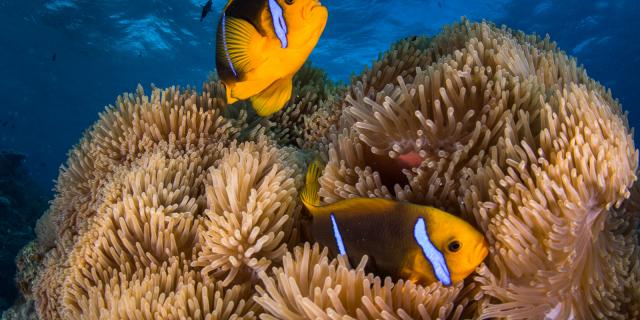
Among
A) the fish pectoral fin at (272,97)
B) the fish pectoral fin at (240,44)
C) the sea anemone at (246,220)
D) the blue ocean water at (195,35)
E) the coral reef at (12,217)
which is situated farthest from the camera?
the blue ocean water at (195,35)

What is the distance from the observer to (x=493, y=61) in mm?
1852

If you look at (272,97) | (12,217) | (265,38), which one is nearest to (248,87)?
(272,97)

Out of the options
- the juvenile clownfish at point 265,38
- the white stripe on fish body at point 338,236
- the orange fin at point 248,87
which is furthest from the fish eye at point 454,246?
the orange fin at point 248,87

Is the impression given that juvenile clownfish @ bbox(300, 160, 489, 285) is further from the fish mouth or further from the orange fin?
the orange fin

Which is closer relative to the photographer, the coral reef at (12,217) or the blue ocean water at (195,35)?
the coral reef at (12,217)

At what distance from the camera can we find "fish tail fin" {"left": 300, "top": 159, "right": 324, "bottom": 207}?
174cm

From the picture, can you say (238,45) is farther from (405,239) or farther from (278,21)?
(405,239)

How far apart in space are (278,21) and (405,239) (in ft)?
3.36

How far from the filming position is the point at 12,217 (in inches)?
380

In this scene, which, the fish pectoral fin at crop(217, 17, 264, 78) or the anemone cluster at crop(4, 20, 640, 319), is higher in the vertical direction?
the fish pectoral fin at crop(217, 17, 264, 78)

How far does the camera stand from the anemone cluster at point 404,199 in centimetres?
133

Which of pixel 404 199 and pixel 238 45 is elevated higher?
pixel 238 45

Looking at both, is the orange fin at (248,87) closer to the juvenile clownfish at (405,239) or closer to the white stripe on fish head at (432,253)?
the juvenile clownfish at (405,239)

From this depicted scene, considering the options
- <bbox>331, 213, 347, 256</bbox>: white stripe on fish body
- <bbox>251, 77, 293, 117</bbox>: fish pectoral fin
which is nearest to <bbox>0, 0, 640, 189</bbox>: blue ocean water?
<bbox>251, 77, 293, 117</bbox>: fish pectoral fin
